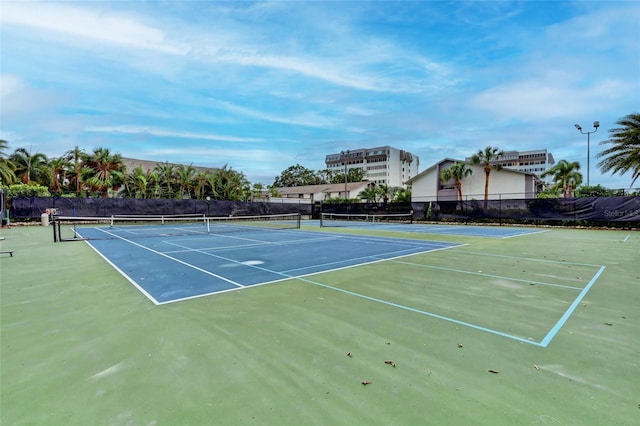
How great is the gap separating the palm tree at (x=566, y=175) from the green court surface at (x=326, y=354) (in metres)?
39.7

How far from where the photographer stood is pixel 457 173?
33.2 m

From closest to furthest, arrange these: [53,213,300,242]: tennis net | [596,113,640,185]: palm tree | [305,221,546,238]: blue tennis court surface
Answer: [53,213,300,242]: tennis net
[305,221,546,238]: blue tennis court surface
[596,113,640,185]: palm tree

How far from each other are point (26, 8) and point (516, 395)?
11411mm

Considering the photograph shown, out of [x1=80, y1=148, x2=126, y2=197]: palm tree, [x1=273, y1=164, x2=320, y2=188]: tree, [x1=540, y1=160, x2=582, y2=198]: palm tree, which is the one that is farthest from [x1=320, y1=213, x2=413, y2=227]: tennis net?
[x1=273, y1=164, x2=320, y2=188]: tree

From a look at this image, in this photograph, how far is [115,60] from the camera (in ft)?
48.9

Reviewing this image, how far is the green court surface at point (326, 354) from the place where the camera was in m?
2.24

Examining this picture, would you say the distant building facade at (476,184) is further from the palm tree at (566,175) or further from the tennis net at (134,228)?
the tennis net at (134,228)

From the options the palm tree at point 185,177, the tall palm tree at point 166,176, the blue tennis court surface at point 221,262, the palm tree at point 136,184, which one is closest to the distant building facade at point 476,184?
the blue tennis court surface at point 221,262

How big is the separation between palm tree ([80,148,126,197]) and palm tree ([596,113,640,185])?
41.7 meters

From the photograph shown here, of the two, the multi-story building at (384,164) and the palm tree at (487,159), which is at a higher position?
the multi-story building at (384,164)

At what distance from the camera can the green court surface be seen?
2238 mm

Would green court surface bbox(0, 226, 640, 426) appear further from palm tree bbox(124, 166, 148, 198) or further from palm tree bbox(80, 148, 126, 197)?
palm tree bbox(124, 166, 148, 198)

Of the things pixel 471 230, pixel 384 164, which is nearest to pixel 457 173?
pixel 471 230

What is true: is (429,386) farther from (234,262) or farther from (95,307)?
(234,262)
